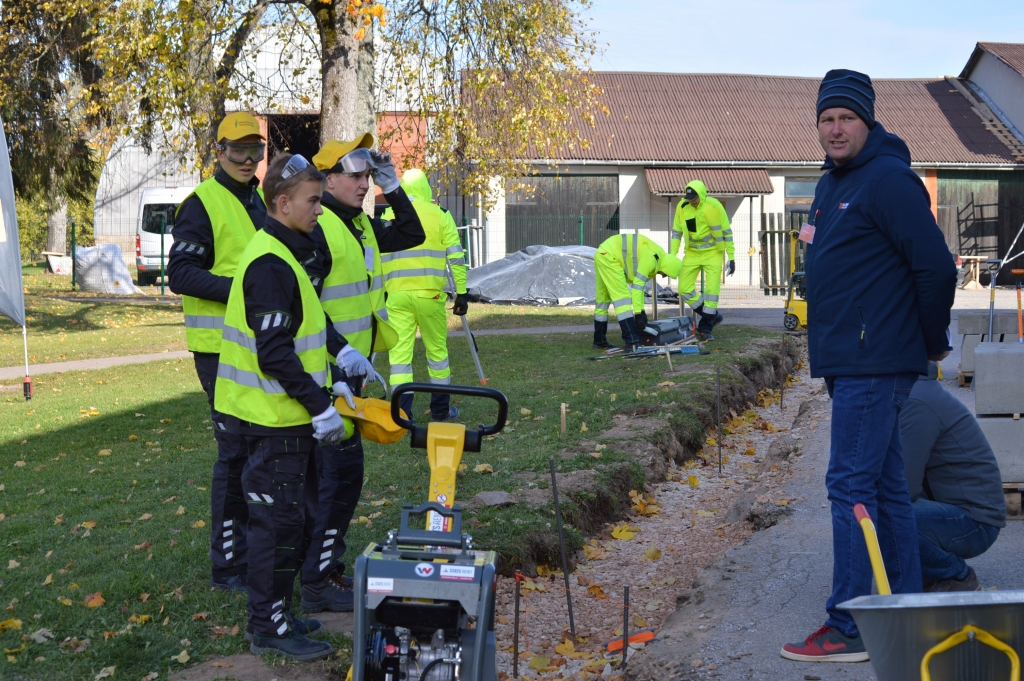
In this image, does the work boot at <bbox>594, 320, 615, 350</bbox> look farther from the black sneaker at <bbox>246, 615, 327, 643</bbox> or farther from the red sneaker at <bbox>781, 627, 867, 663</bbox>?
the red sneaker at <bbox>781, 627, 867, 663</bbox>

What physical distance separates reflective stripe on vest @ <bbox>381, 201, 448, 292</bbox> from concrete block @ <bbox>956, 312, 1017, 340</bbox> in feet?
18.1

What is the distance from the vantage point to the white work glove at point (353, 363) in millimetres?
4223

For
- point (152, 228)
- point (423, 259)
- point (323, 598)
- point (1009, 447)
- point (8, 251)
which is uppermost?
point (152, 228)

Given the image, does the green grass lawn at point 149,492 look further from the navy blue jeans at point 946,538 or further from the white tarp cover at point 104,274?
the white tarp cover at point 104,274

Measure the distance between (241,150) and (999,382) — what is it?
441 centimetres

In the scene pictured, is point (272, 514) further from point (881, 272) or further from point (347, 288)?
point (881, 272)

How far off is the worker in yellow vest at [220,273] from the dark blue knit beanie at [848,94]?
2467 millimetres

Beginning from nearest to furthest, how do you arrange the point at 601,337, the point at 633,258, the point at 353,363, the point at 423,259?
the point at 353,363, the point at 423,259, the point at 633,258, the point at 601,337

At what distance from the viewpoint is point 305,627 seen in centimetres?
424

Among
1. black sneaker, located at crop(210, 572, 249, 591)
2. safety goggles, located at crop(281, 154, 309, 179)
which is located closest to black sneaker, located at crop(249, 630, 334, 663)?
black sneaker, located at crop(210, 572, 249, 591)

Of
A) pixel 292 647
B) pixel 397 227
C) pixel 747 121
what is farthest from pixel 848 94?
pixel 747 121

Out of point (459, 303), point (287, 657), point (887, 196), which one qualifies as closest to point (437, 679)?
point (287, 657)

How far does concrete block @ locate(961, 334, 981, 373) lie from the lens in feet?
33.7

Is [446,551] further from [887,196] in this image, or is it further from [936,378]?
[936,378]
